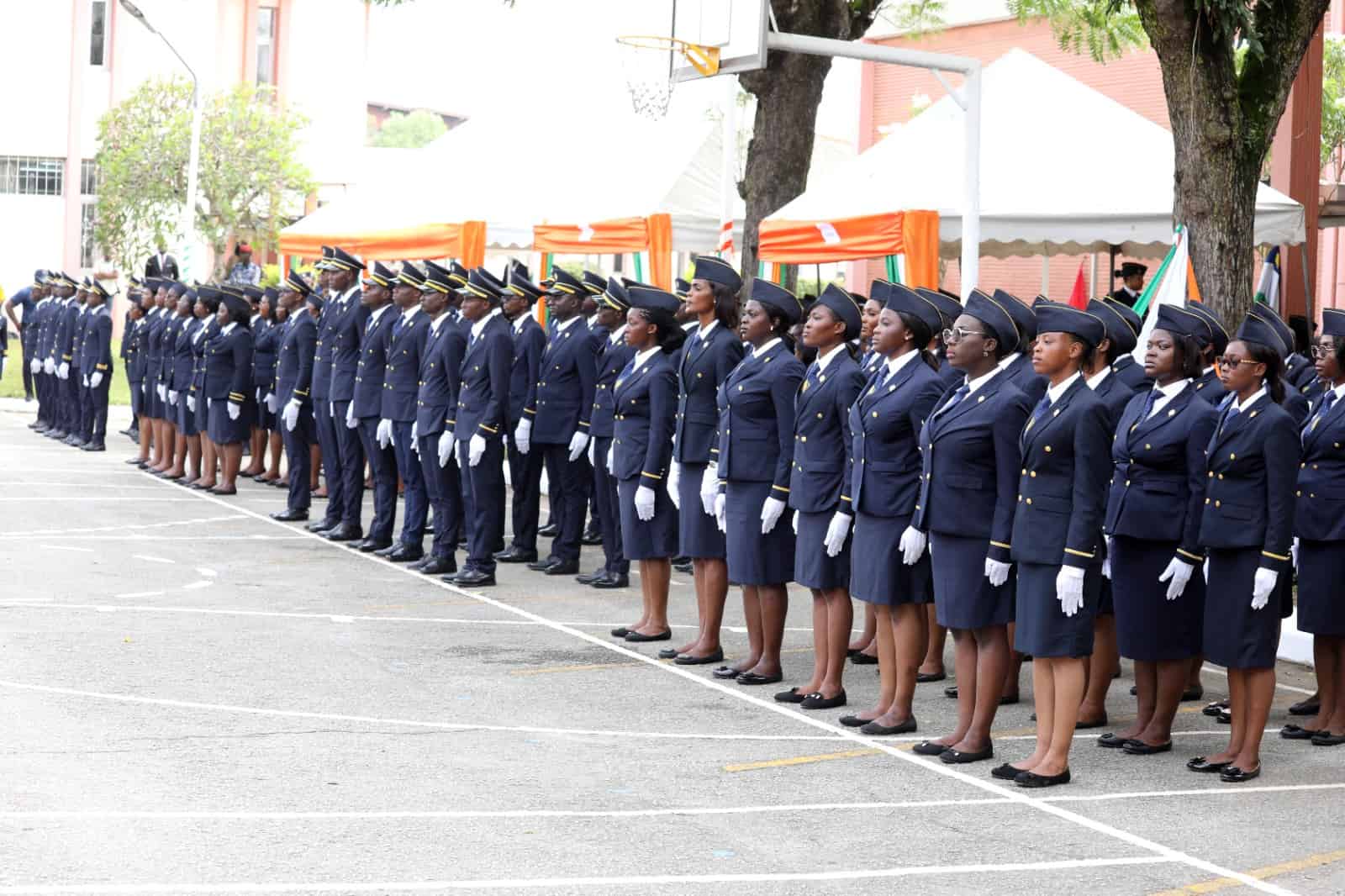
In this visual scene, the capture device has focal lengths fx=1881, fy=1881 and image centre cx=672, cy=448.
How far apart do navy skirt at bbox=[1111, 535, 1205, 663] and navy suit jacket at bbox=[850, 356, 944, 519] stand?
1011 mm

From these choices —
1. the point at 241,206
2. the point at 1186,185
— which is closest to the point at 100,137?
the point at 241,206

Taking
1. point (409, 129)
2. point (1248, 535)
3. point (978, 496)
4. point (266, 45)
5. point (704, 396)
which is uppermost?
point (409, 129)

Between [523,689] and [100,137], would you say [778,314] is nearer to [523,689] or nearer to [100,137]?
[523,689]

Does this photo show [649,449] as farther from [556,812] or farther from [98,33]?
[98,33]

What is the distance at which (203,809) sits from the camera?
6781 mm

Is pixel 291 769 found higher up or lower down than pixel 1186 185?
lower down

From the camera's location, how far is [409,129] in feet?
465

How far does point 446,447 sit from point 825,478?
450cm

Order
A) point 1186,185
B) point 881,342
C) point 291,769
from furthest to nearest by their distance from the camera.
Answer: point 1186,185 < point 881,342 < point 291,769

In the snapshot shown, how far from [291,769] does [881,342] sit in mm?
3234

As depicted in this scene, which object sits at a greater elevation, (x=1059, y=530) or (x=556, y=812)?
(x=1059, y=530)

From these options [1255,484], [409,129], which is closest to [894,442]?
[1255,484]

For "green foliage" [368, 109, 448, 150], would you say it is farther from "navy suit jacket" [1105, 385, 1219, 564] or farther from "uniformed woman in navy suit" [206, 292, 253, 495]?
"navy suit jacket" [1105, 385, 1219, 564]

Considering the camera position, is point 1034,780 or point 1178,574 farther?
point 1178,574
